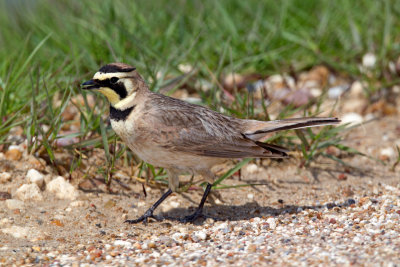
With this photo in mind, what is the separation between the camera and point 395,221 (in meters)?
3.72

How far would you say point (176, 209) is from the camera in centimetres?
460

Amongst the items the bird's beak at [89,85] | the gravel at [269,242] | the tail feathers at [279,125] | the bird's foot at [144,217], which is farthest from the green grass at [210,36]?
the gravel at [269,242]

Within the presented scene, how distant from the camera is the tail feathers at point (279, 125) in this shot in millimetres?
4188

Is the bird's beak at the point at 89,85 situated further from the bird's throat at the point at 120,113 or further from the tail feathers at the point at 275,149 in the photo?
the tail feathers at the point at 275,149

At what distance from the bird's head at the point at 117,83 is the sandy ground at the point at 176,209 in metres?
0.85

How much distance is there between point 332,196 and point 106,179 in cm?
183

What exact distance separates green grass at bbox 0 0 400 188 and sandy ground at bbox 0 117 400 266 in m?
0.90

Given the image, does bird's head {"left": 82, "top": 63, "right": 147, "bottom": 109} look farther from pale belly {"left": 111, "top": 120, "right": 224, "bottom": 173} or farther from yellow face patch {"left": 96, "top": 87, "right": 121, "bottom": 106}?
pale belly {"left": 111, "top": 120, "right": 224, "bottom": 173}

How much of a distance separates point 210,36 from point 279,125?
2281 millimetres

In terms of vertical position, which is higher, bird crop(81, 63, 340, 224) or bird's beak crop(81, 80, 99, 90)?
bird's beak crop(81, 80, 99, 90)

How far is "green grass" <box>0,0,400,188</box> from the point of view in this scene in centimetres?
582

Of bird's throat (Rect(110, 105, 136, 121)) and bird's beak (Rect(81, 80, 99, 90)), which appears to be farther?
bird's throat (Rect(110, 105, 136, 121))

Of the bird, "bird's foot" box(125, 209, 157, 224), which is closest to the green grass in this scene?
the bird

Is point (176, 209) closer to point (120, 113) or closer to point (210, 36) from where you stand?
point (120, 113)
